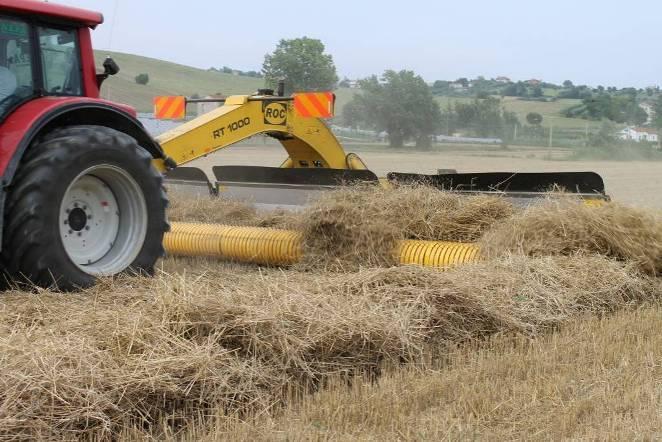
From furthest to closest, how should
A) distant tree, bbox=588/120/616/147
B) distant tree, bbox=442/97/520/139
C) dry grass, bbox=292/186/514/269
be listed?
distant tree, bbox=442/97/520/139, distant tree, bbox=588/120/616/147, dry grass, bbox=292/186/514/269

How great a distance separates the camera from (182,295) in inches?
153

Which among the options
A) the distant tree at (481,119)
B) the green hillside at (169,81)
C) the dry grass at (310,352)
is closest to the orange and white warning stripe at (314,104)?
the dry grass at (310,352)

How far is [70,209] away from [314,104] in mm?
3867

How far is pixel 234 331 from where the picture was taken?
3.70m

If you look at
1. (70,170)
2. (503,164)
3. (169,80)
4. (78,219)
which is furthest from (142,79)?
(70,170)

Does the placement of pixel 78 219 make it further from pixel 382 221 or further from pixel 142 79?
pixel 142 79

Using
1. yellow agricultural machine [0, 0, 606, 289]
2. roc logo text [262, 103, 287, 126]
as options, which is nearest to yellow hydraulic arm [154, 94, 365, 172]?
roc logo text [262, 103, 287, 126]

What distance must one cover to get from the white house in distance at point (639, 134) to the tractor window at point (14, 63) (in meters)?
32.1

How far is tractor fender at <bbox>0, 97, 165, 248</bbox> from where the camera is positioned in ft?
14.8

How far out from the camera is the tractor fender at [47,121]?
4504 mm

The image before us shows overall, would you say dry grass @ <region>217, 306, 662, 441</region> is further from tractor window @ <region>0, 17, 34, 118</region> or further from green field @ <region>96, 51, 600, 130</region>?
green field @ <region>96, 51, 600, 130</region>

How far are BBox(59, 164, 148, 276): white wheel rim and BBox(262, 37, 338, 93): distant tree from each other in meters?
38.2

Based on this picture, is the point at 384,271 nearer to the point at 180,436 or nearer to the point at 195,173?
the point at 180,436

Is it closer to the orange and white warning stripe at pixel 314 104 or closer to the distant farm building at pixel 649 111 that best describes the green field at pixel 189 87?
the distant farm building at pixel 649 111
